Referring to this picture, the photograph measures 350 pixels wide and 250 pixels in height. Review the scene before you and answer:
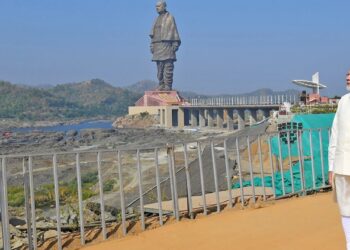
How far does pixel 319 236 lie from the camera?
198 inches

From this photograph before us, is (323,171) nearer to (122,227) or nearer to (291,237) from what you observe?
(291,237)

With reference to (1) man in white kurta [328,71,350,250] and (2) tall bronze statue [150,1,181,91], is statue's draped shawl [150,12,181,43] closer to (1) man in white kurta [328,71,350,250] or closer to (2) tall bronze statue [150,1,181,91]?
(2) tall bronze statue [150,1,181,91]

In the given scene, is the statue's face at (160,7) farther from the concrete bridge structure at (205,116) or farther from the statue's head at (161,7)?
the concrete bridge structure at (205,116)

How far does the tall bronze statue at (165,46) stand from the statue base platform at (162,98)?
1.81 metres

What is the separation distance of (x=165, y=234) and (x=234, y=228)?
74 centimetres

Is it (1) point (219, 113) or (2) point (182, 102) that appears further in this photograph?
(2) point (182, 102)

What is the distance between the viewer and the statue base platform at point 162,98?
71500mm

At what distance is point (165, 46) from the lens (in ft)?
255

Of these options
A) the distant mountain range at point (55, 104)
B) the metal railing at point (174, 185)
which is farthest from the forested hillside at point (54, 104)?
the metal railing at point (174, 185)

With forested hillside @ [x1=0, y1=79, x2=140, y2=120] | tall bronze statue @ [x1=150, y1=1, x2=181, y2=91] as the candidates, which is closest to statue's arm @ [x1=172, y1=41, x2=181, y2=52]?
tall bronze statue @ [x1=150, y1=1, x2=181, y2=91]

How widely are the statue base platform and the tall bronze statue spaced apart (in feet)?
5.94

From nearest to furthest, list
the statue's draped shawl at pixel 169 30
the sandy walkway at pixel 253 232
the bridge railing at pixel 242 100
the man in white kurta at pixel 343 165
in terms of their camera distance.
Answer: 1. the man in white kurta at pixel 343 165
2. the sandy walkway at pixel 253 232
3. the bridge railing at pixel 242 100
4. the statue's draped shawl at pixel 169 30

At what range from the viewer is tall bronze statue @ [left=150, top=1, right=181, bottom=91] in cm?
7700

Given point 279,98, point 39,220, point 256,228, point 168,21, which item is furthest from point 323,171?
point 168,21
